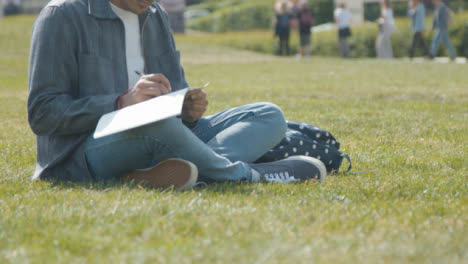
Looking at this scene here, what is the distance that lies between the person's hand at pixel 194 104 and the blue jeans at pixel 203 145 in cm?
11

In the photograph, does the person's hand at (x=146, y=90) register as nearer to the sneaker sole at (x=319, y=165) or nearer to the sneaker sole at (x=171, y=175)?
the sneaker sole at (x=171, y=175)

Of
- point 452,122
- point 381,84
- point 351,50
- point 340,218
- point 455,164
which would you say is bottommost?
point 351,50

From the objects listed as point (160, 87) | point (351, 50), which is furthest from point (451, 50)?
point (160, 87)

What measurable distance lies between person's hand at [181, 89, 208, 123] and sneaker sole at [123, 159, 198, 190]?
361mm

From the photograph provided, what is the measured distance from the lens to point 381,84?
12102 mm

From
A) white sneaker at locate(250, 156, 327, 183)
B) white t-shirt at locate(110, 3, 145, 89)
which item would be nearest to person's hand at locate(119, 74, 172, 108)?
white t-shirt at locate(110, 3, 145, 89)

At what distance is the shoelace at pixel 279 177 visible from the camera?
151 inches

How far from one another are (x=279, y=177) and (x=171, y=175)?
28.3 inches

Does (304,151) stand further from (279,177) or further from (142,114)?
(142,114)

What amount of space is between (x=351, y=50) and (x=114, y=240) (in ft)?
86.9

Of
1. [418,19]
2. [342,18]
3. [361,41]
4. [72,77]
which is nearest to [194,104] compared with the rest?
[72,77]

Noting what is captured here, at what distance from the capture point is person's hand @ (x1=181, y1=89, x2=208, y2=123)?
350 centimetres

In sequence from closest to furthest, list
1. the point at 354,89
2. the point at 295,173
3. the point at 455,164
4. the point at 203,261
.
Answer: the point at 203,261
the point at 295,173
the point at 455,164
the point at 354,89

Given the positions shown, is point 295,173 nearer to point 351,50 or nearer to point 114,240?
point 114,240
